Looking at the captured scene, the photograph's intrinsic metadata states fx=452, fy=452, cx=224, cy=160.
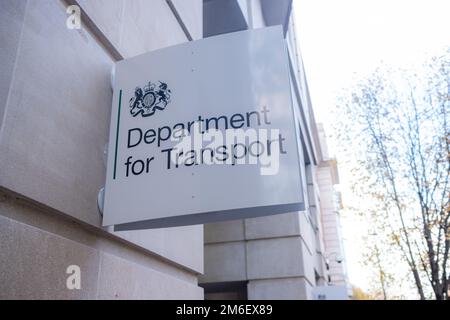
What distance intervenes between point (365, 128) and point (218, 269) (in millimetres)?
5581

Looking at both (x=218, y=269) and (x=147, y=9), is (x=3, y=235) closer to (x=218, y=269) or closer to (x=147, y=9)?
(x=147, y=9)

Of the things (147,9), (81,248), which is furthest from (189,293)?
(147,9)

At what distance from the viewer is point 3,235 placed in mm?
2152

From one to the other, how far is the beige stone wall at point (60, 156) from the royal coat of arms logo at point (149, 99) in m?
0.30

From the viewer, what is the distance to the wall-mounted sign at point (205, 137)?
2637 millimetres

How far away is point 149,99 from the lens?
10.1 feet

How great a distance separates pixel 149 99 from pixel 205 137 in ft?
1.88

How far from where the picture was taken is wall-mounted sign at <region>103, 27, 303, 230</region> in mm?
2637

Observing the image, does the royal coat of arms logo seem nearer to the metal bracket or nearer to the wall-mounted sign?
the wall-mounted sign

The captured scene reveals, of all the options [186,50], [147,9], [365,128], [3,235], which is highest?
[365,128]

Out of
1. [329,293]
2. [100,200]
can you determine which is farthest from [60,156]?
[329,293]

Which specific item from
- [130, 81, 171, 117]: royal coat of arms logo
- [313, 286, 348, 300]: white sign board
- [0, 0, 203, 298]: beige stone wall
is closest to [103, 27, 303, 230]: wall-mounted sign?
[130, 81, 171, 117]: royal coat of arms logo

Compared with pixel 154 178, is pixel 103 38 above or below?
above
